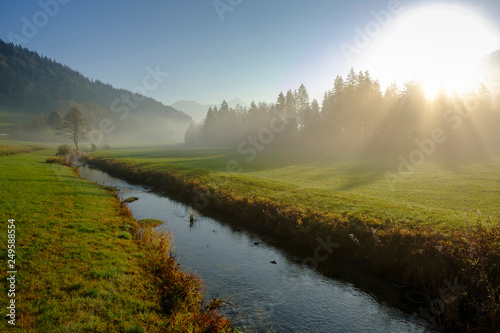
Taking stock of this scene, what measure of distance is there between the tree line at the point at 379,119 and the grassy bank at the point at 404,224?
4665 centimetres

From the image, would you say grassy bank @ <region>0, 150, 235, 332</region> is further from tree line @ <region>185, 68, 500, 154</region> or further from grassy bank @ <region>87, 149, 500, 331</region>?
tree line @ <region>185, 68, 500, 154</region>

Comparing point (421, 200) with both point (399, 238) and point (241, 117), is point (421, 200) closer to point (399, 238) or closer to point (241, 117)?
point (399, 238)

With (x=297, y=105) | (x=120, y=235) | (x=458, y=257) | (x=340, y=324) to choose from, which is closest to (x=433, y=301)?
(x=458, y=257)

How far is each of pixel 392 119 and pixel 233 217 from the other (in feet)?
250

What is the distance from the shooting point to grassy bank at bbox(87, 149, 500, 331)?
37.8 ft

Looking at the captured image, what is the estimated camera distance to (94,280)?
33.7 ft

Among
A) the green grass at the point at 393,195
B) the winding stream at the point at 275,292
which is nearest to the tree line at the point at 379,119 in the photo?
the green grass at the point at 393,195

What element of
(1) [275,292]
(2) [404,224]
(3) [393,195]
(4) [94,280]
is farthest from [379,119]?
(4) [94,280]

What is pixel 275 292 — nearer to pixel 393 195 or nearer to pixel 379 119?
pixel 393 195

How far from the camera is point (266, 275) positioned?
14680mm

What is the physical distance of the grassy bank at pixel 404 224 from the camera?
454 inches

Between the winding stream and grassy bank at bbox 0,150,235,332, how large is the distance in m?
1.86

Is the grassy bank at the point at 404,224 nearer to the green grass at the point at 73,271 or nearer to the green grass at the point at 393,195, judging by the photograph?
the green grass at the point at 393,195

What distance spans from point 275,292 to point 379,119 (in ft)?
284
